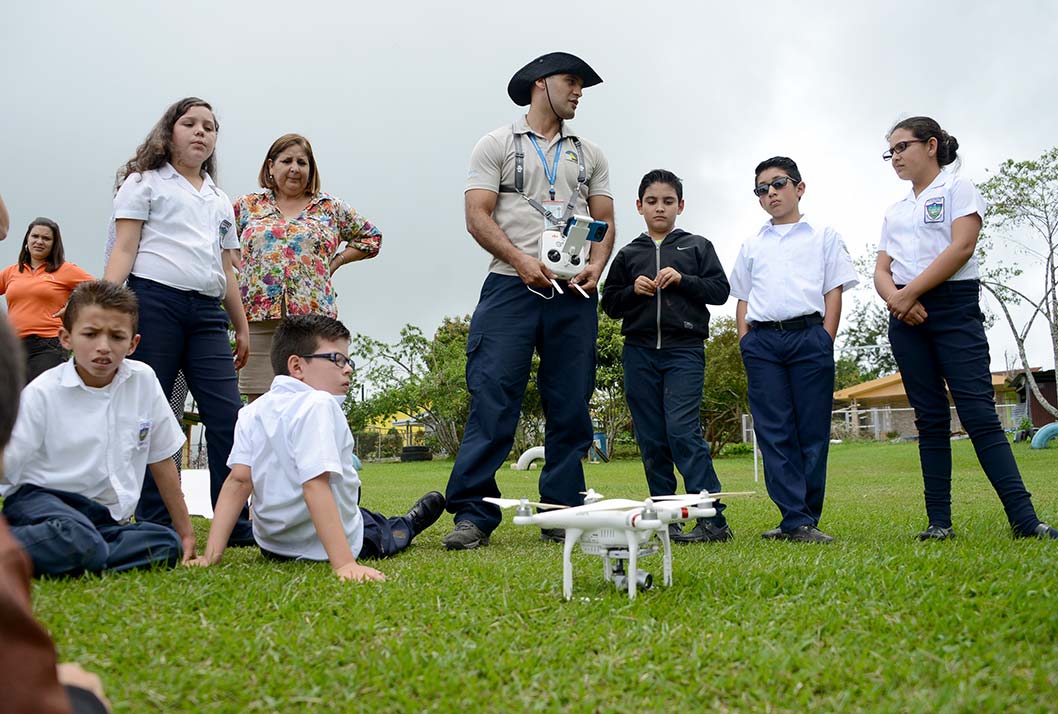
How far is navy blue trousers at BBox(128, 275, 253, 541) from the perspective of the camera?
4227 mm

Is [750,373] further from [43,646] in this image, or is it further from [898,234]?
[43,646]

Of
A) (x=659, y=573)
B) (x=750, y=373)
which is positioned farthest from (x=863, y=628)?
(x=750, y=373)

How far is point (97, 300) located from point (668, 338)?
2.85 metres

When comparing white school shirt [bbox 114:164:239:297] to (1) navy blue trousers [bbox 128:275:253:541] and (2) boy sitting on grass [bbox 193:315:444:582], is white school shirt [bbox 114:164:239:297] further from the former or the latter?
(2) boy sitting on grass [bbox 193:315:444:582]

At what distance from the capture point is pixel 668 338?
500 centimetres

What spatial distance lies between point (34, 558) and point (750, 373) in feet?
11.6

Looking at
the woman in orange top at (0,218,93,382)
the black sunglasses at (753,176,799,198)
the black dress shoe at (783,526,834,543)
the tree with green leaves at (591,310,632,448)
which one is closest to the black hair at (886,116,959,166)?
the black sunglasses at (753,176,799,198)

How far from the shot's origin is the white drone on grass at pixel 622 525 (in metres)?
2.69

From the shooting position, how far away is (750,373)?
5020mm

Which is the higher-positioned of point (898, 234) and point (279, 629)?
point (898, 234)

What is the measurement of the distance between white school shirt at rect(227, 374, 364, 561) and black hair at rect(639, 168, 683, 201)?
2.59m

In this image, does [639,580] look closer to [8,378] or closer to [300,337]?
[300,337]

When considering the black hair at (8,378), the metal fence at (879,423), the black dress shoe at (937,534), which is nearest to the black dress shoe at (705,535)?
the black dress shoe at (937,534)

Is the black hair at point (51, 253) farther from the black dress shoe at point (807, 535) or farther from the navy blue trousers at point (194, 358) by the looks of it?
the black dress shoe at point (807, 535)
